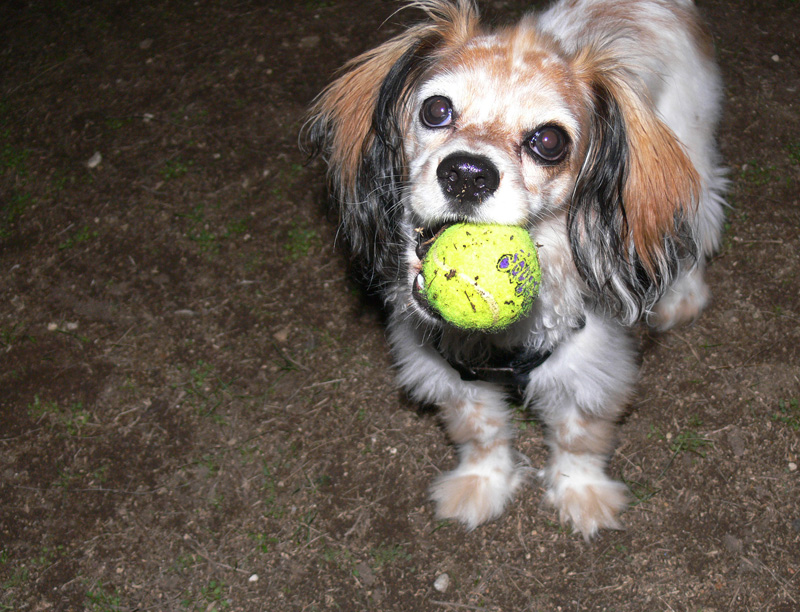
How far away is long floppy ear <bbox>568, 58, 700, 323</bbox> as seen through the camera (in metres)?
2.23

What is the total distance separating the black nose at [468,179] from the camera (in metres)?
1.91

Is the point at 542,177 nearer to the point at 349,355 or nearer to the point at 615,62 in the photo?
the point at 615,62

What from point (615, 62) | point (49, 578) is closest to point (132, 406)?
point (49, 578)

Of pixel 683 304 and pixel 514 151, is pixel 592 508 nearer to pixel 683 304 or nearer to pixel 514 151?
pixel 683 304

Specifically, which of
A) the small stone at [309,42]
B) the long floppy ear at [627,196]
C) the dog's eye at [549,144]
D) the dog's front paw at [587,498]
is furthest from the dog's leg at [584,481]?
the small stone at [309,42]

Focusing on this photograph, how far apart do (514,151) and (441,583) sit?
5.71ft

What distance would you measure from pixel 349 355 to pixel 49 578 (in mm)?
1578

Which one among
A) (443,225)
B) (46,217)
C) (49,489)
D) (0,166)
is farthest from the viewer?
(0,166)

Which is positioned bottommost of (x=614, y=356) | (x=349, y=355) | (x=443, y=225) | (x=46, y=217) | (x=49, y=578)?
(x=49, y=578)

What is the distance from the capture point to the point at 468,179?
1.92m

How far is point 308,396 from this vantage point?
3.40m

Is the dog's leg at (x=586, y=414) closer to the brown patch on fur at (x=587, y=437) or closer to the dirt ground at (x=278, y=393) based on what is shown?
the brown patch on fur at (x=587, y=437)

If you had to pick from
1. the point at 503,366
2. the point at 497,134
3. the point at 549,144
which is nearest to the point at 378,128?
the point at 497,134

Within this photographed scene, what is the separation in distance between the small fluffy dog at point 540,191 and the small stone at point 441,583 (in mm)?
234
